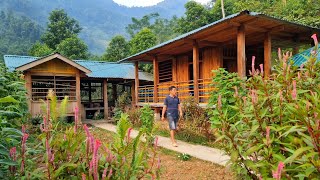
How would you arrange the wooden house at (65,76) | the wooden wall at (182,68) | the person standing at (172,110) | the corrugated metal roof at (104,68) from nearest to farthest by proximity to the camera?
1. the person standing at (172,110)
2. the wooden house at (65,76)
3. the wooden wall at (182,68)
4. the corrugated metal roof at (104,68)

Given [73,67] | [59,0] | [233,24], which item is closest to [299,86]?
[233,24]

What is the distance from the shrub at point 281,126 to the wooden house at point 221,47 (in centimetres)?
593

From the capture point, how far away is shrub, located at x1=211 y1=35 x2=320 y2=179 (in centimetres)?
159

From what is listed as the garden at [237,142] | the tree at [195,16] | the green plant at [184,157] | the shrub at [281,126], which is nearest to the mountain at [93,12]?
the tree at [195,16]

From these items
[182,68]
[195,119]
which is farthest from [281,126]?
[182,68]

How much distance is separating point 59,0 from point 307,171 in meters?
128

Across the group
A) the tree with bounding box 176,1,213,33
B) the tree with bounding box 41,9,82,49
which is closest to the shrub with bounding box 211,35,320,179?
the tree with bounding box 176,1,213,33

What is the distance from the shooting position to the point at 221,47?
12742 millimetres

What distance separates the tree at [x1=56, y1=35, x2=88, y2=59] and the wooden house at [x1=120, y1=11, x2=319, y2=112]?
16.1 m

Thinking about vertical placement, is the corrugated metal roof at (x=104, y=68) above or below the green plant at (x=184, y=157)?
above

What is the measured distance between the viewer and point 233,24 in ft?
28.7

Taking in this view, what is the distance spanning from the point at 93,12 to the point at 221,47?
A: 372 ft

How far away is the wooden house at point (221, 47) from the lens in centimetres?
903

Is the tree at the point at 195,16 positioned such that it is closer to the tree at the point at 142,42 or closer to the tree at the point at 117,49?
the tree at the point at 142,42
